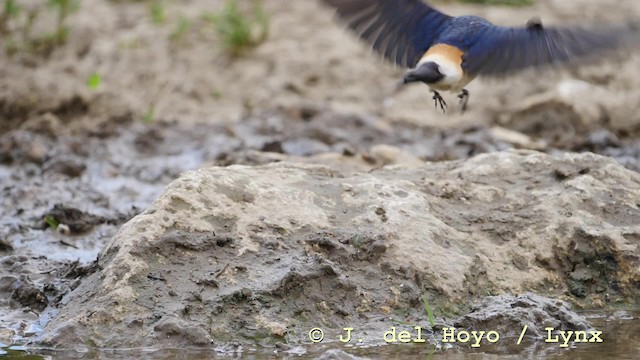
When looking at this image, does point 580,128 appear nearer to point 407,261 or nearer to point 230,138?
point 230,138

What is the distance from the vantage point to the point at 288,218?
4.62 metres

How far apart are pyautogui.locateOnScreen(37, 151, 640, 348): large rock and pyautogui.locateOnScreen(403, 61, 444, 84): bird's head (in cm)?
49

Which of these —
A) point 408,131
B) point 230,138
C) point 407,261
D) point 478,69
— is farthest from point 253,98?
point 407,261

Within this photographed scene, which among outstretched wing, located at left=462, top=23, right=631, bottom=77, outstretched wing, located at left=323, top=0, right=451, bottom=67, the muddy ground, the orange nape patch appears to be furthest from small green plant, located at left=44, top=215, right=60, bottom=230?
outstretched wing, located at left=462, top=23, right=631, bottom=77

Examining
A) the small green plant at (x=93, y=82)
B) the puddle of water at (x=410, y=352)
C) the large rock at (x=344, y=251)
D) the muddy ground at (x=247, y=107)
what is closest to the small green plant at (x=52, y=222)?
the muddy ground at (x=247, y=107)

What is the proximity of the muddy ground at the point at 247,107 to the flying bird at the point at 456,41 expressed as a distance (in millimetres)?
1380

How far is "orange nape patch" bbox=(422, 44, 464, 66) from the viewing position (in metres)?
5.20

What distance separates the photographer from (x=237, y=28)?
30.8 feet

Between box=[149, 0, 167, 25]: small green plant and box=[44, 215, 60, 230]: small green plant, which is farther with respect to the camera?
box=[149, 0, 167, 25]: small green plant

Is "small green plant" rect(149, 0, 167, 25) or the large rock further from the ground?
the large rock

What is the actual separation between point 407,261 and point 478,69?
1.14 meters

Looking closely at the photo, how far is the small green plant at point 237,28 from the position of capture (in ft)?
30.8

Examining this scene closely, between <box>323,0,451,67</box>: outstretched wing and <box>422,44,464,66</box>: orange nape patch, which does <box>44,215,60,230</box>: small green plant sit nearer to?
<box>323,0,451,67</box>: outstretched wing

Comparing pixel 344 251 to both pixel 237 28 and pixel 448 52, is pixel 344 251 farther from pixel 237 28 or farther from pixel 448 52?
pixel 237 28
